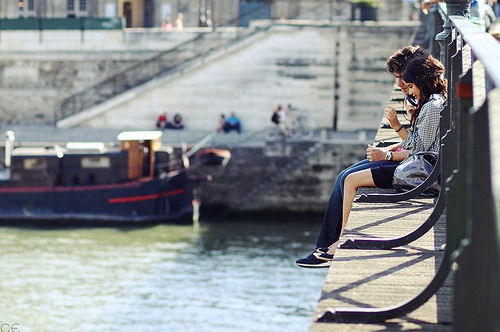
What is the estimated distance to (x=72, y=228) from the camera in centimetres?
2827

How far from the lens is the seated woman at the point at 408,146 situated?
586cm

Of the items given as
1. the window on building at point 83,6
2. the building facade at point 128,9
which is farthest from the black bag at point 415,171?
the window on building at point 83,6

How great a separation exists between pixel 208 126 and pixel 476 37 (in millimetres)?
28881

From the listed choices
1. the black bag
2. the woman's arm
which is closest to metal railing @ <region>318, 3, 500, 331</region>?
the woman's arm

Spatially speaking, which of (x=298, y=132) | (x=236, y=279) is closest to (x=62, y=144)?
(x=298, y=132)

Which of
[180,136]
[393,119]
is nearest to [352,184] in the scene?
[393,119]

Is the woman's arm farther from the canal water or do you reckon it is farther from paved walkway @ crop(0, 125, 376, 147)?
Result: paved walkway @ crop(0, 125, 376, 147)

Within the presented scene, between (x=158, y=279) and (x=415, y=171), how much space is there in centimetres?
1539

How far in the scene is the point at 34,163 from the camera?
29828 mm

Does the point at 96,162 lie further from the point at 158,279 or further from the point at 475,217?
the point at 475,217

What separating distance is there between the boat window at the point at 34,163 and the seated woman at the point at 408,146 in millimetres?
23699

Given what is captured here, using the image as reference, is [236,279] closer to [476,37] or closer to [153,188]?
[153,188]

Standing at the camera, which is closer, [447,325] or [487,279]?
[487,279]

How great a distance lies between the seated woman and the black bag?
0.13ft
